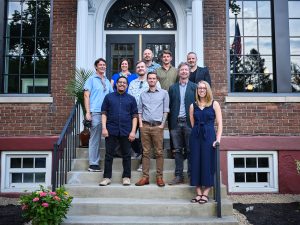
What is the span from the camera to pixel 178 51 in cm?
792

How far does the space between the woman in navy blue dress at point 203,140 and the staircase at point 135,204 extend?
0.21 metres

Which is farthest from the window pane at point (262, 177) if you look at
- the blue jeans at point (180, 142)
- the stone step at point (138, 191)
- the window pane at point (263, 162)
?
the blue jeans at point (180, 142)

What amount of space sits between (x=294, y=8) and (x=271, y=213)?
16.1ft

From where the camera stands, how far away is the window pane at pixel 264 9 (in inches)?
310

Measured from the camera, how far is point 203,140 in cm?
489

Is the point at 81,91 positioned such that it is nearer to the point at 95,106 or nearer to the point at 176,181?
the point at 95,106

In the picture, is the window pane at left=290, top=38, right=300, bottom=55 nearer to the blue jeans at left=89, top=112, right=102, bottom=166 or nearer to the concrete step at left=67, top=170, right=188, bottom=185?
the concrete step at left=67, top=170, right=188, bottom=185

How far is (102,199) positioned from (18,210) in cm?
200

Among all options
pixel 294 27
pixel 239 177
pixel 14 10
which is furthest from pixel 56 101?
pixel 294 27

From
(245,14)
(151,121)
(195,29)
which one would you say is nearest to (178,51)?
(195,29)

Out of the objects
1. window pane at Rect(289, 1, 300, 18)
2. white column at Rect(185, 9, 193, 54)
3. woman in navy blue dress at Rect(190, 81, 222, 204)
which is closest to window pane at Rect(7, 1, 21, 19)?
white column at Rect(185, 9, 193, 54)

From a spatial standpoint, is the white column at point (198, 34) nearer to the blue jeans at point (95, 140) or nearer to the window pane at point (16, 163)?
the blue jeans at point (95, 140)

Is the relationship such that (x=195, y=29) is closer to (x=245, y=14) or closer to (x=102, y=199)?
(x=245, y=14)

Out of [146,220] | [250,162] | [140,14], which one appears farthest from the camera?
[140,14]
